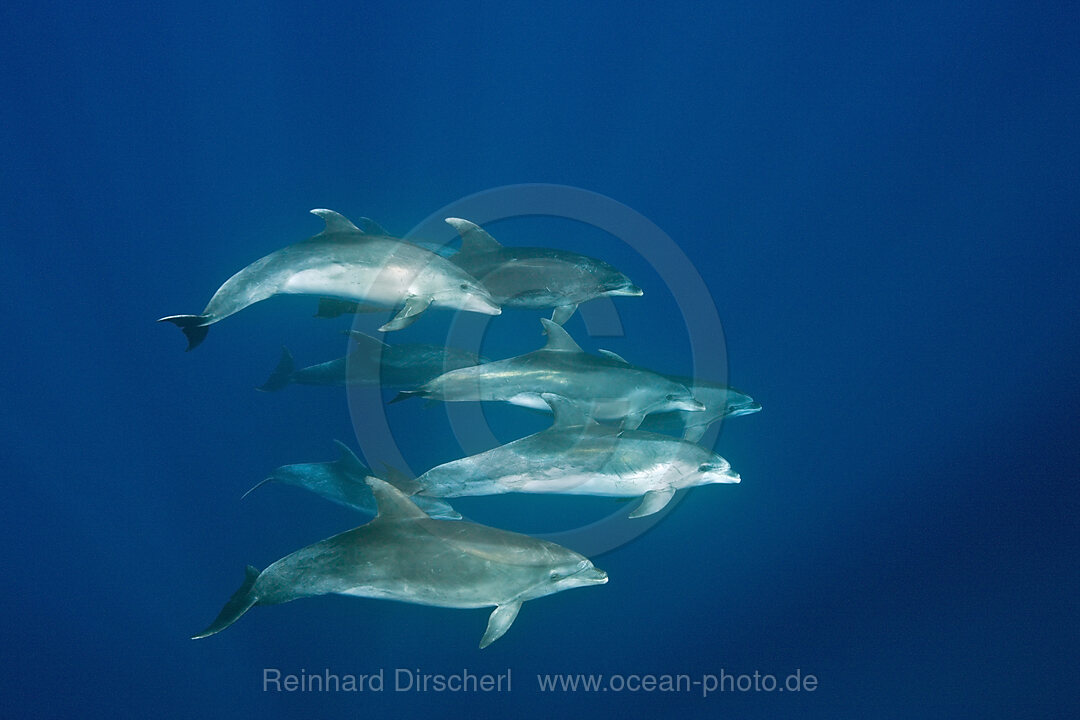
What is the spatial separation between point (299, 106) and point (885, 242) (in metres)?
10.0

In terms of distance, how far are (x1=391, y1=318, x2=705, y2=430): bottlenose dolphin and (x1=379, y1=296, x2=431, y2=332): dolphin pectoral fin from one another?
23.6 inches

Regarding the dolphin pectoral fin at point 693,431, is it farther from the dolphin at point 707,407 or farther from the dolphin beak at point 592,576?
the dolphin beak at point 592,576

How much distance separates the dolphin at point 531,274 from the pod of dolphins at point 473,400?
0.6 inches

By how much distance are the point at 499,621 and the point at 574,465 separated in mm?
1258

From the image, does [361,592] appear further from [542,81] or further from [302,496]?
[542,81]

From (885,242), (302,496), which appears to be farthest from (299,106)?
(885,242)

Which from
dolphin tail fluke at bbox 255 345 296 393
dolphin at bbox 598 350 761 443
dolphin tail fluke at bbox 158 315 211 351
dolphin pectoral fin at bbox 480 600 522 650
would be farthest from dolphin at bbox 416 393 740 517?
dolphin tail fluke at bbox 255 345 296 393

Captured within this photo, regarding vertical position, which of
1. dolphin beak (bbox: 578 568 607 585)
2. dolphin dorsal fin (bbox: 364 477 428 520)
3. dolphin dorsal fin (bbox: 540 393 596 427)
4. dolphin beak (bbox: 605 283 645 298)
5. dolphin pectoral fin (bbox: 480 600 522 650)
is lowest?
dolphin pectoral fin (bbox: 480 600 522 650)

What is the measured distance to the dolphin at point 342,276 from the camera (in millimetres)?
4762

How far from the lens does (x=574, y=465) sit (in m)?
4.52

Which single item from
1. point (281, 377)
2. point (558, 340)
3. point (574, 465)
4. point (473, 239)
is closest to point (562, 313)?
point (558, 340)

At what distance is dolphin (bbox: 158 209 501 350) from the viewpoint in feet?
15.6

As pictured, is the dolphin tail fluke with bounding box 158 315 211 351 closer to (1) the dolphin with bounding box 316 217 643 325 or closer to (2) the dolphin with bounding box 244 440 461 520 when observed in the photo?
(2) the dolphin with bounding box 244 440 461 520

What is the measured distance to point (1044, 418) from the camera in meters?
10.0
